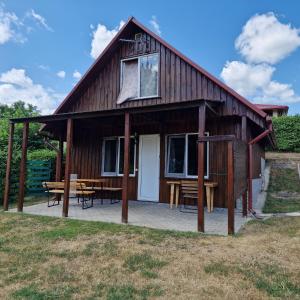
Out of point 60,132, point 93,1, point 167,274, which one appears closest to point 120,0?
point 93,1

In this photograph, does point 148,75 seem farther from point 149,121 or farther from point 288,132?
point 288,132

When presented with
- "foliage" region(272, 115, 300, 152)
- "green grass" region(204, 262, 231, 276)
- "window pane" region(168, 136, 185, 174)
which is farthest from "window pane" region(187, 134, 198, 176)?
"foliage" region(272, 115, 300, 152)

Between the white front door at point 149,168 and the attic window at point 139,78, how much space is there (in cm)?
140

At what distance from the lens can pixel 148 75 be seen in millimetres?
8914

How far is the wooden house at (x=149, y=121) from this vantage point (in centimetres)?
746

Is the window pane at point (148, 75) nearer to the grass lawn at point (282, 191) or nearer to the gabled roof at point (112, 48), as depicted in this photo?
the gabled roof at point (112, 48)

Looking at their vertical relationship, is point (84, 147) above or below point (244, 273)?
above

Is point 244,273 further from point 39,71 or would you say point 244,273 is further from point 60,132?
point 39,71

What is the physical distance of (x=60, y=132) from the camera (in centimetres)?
1039

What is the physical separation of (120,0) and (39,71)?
45.0ft

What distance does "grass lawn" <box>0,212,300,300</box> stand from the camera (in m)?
3.01

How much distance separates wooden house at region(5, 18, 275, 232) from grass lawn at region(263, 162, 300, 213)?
1.08 m

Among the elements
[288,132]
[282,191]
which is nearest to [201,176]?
[282,191]

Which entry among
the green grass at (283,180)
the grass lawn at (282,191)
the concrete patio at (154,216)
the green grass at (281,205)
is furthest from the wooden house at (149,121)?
the green grass at (283,180)
